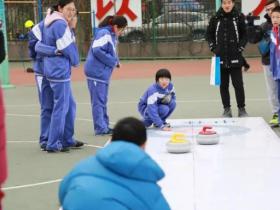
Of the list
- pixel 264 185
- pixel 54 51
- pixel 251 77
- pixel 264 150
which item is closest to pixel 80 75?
pixel 251 77

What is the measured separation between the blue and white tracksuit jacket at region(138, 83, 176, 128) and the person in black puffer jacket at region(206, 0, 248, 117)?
5.00 feet

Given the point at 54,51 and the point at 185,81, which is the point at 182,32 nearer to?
the point at 185,81

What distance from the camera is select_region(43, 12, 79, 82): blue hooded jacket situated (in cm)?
741

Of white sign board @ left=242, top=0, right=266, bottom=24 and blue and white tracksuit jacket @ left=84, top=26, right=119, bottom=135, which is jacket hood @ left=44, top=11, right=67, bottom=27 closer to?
blue and white tracksuit jacket @ left=84, top=26, right=119, bottom=135

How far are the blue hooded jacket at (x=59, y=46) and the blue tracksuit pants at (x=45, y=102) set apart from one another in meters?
0.23

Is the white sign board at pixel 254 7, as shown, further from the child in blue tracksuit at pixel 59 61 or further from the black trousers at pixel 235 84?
the child in blue tracksuit at pixel 59 61

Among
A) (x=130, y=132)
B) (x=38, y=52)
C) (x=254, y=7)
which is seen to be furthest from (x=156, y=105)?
(x=254, y=7)

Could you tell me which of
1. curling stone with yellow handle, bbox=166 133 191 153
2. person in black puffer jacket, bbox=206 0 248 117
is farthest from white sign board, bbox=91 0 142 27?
curling stone with yellow handle, bbox=166 133 191 153

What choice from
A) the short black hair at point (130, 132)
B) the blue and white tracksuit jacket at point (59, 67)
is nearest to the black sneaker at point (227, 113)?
the blue and white tracksuit jacket at point (59, 67)

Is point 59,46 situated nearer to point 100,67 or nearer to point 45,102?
point 45,102

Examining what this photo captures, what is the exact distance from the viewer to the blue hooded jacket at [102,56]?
856 centimetres

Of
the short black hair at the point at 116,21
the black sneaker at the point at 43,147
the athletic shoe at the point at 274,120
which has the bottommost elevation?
the black sneaker at the point at 43,147

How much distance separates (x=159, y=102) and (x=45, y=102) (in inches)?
57.6

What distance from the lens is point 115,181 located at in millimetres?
2799
